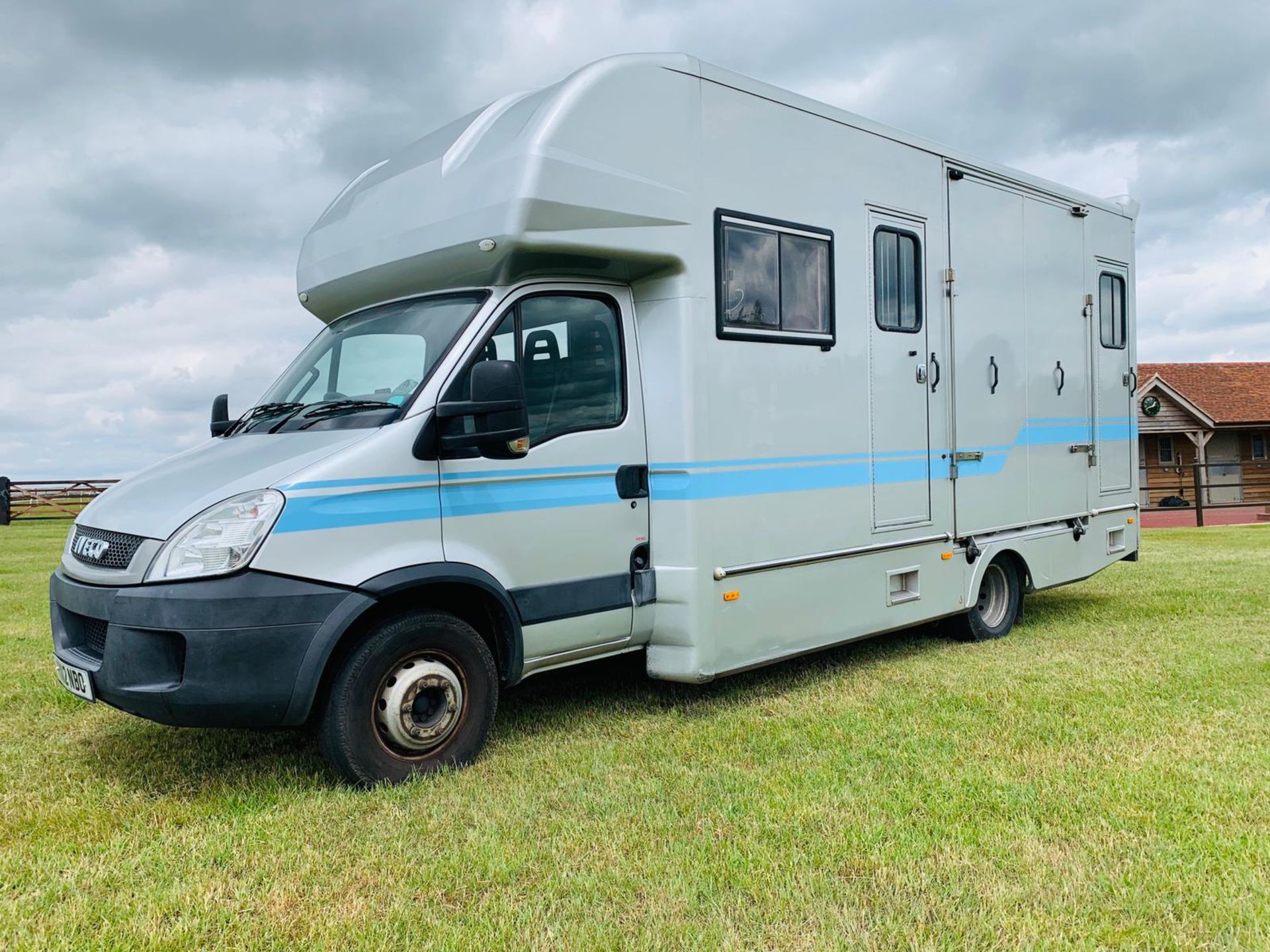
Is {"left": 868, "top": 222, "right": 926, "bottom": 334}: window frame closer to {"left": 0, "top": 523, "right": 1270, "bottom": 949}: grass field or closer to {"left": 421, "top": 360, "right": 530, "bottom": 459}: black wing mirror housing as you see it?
{"left": 0, "top": 523, "right": 1270, "bottom": 949}: grass field

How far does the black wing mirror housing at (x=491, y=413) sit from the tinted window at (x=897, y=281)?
119 inches

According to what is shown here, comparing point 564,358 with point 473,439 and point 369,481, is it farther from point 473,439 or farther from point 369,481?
point 369,481

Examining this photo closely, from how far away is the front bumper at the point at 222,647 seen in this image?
4152mm

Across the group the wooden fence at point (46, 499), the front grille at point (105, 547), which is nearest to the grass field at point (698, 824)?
the front grille at point (105, 547)

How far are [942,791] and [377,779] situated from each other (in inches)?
96.0

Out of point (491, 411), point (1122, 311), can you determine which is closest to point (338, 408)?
point (491, 411)

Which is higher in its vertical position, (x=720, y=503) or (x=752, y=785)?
(x=720, y=503)

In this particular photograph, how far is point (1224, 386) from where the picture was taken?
1325 inches

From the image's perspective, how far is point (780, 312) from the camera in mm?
6004

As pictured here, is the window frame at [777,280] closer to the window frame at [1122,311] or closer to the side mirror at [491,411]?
the side mirror at [491,411]

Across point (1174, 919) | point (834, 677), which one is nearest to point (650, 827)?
point (1174, 919)

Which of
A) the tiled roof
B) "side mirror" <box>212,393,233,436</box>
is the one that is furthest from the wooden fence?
the tiled roof

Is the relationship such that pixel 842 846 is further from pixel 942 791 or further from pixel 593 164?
pixel 593 164

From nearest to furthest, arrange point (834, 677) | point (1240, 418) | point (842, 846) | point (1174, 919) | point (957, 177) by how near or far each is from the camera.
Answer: point (1174, 919)
point (842, 846)
point (834, 677)
point (957, 177)
point (1240, 418)
